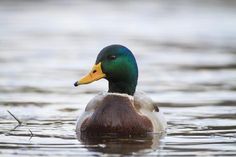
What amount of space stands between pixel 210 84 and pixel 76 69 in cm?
301

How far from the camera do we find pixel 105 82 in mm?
16547

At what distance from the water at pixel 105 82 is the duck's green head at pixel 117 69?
0.76m

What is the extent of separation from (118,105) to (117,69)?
0.51 m

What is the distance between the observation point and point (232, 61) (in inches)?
764

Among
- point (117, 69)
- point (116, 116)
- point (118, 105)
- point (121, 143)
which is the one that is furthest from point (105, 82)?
point (121, 143)

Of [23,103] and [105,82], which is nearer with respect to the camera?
[23,103]

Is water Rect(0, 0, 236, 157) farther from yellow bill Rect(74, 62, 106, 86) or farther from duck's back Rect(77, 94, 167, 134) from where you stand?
yellow bill Rect(74, 62, 106, 86)

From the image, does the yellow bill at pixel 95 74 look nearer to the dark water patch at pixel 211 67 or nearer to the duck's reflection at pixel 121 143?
the duck's reflection at pixel 121 143

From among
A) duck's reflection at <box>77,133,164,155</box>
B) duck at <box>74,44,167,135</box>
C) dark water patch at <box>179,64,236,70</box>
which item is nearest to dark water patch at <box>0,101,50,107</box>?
duck at <box>74,44,167,135</box>

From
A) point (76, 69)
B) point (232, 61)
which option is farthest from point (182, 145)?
point (232, 61)

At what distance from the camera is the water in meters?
10.6

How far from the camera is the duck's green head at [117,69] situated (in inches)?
449

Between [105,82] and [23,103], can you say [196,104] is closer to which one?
[23,103]

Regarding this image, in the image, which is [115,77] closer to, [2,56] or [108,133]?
[108,133]
